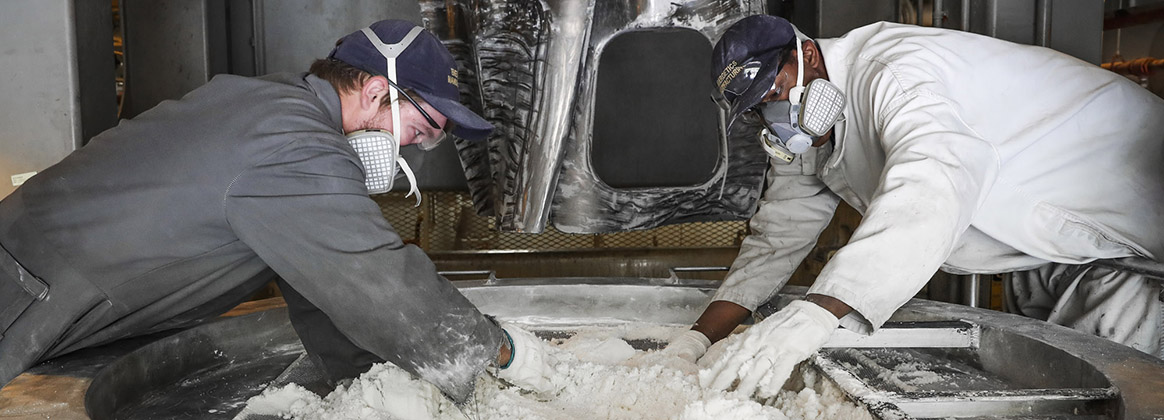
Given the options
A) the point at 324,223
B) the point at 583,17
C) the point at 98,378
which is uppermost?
the point at 583,17

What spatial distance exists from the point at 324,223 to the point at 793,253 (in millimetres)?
1333

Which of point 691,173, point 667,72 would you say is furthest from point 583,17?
point 691,173

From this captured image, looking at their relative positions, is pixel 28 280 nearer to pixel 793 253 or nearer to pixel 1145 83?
pixel 793 253

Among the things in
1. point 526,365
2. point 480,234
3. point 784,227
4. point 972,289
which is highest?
point 784,227

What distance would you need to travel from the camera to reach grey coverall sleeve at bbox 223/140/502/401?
1396mm

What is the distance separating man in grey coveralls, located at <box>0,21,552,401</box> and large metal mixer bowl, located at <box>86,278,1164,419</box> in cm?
18

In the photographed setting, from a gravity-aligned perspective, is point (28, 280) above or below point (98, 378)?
above

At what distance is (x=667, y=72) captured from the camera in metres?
2.71

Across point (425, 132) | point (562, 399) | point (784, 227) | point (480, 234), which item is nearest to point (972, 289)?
point (784, 227)

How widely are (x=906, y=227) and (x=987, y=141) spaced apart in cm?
33

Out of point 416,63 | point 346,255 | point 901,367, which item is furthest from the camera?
point 901,367

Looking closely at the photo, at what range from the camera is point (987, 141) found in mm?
1698

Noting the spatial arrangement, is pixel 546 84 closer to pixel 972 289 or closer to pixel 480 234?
pixel 972 289

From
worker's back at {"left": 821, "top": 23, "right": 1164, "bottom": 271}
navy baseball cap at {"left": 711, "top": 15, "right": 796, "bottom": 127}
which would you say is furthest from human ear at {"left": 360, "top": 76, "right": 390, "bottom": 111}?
worker's back at {"left": 821, "top": 23, "right": 1164, "bottom": 271}
